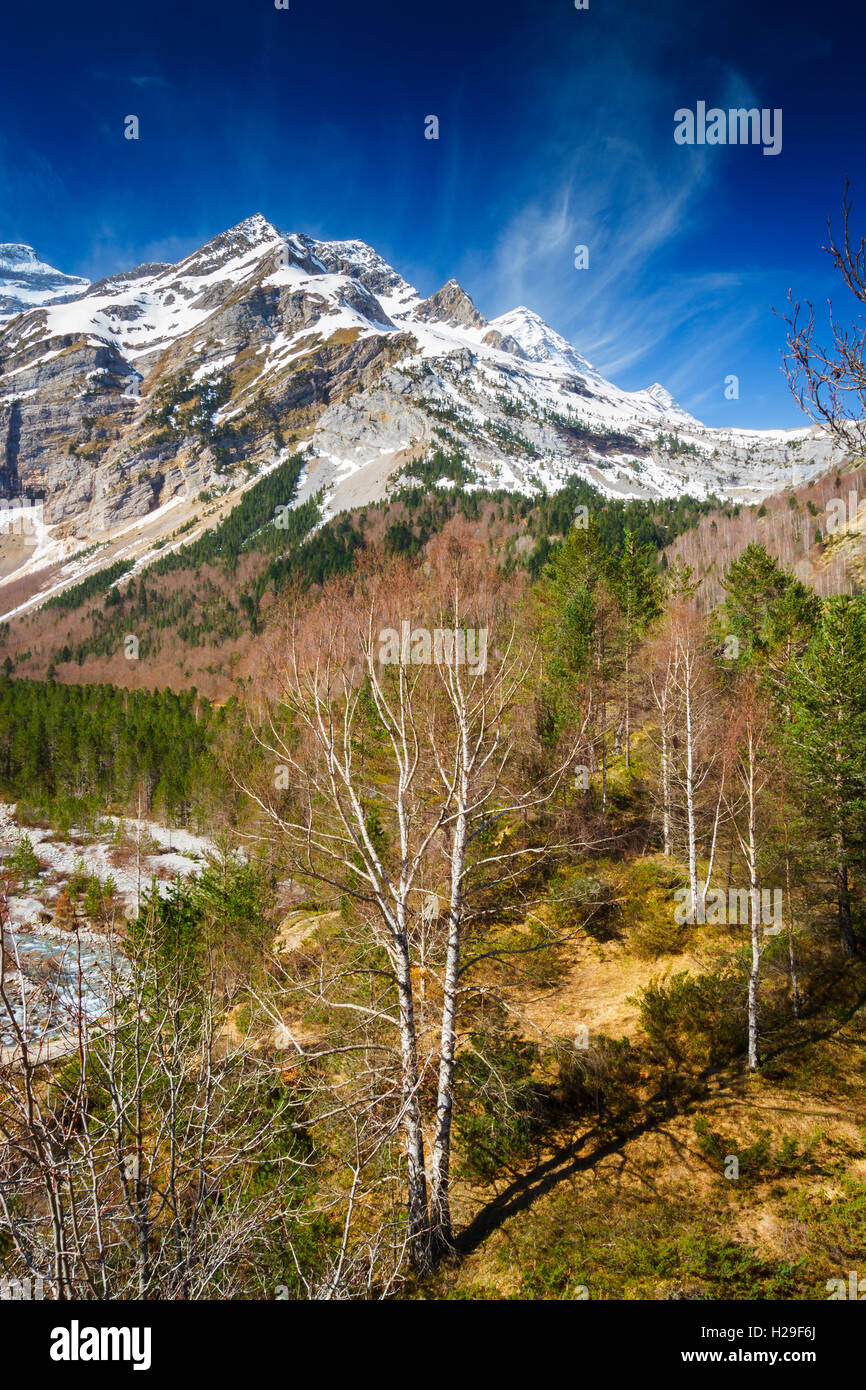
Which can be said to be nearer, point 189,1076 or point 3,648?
point 189,1076

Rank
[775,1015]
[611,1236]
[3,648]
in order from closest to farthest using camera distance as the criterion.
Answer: [611,1236]
[775,1015]
[3,648]

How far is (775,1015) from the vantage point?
41.3ft

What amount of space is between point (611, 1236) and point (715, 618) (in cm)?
3691

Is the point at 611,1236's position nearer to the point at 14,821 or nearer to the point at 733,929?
the point at 733,929

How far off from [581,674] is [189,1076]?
1955cm

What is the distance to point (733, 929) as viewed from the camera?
52.7 feet

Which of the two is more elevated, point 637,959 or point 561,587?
point 561,587

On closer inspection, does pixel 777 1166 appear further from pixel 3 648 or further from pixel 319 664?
pixel 3 648
